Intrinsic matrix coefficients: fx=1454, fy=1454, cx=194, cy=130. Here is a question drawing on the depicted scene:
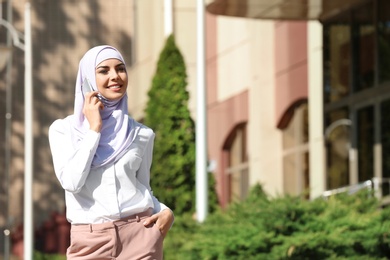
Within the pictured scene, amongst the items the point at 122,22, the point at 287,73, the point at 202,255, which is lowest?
the point at 202,255

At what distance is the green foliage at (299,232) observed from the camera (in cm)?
1353

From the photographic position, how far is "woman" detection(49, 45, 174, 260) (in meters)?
6.16

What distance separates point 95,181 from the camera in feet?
20.4

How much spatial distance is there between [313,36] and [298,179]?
10.6ft

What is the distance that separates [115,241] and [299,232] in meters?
7.76

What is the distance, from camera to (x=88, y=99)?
6199mm

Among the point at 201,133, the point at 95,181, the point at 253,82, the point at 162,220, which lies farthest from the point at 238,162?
the point at 95,181

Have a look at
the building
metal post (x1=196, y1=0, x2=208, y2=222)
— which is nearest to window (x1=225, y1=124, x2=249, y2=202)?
the building

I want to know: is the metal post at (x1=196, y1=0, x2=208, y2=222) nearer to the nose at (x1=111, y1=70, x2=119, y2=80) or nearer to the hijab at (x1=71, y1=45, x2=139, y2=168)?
the hijab at (x1=71, y1=45, x2=139, y2=168)

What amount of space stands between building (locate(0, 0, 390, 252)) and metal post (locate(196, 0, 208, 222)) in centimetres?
130

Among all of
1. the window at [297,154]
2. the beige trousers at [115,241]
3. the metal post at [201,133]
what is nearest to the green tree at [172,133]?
the metal post at [201,133]

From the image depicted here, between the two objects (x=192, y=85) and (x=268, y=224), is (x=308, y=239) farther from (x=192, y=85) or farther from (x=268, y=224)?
(x=192, y=85)

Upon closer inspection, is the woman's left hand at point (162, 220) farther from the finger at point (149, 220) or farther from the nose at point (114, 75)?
the nose at point (114, 75)

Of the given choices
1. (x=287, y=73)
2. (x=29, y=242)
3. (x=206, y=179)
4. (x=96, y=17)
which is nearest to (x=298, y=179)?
(x=287, y=73)
